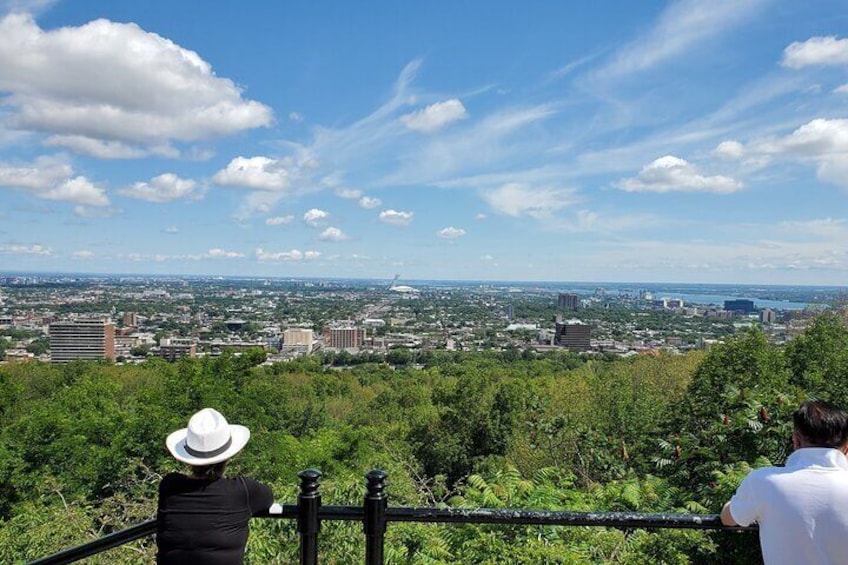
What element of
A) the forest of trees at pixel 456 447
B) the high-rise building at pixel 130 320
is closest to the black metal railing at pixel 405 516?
the forest of trees at pixel 456 447

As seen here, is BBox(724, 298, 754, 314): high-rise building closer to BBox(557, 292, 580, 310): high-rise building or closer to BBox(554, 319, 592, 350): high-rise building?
BBox(557, 292, 580, 310): high-rise building

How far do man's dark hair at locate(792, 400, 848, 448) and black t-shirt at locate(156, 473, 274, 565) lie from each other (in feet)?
7.73

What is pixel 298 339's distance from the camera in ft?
337

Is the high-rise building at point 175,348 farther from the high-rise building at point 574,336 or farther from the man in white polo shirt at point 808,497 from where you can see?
the man in white polo shirt at point 808,497

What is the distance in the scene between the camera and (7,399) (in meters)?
25.9

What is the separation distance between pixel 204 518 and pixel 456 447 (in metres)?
25.9

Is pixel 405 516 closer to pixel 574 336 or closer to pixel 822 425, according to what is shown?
pixel 822 425

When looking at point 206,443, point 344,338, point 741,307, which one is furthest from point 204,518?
point 741,307

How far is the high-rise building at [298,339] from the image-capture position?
325 feet

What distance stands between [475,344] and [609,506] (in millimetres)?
96958

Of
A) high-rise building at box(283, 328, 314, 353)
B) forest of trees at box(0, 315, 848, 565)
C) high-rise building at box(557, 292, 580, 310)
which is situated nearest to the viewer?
forest of trees at box(0, 315, 848, 565)

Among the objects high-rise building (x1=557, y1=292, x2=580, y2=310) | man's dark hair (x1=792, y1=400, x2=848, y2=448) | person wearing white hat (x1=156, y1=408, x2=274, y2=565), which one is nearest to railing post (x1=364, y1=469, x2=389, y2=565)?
person wearing white hat (x1=156, y1=408, x2=274, y2=565)

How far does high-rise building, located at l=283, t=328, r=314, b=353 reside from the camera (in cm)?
9899

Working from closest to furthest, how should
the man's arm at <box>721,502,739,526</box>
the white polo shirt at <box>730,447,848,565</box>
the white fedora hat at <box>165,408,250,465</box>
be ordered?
1. the white polo shirt at <box>730,447,848,565</box>
2. the man's arm at <box>721,502,739,526</box>
3. the white fedora hat at <box>165,408,250,465</box>
